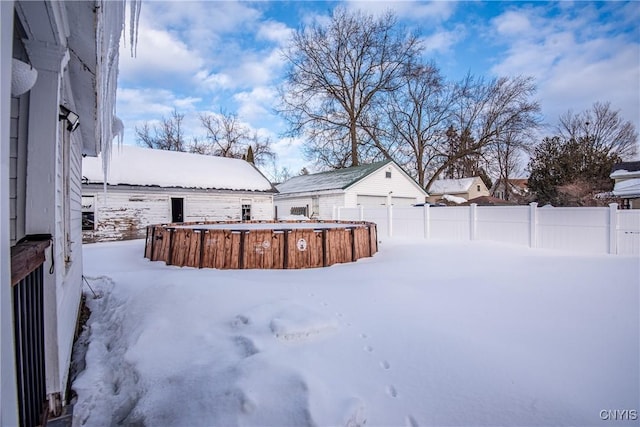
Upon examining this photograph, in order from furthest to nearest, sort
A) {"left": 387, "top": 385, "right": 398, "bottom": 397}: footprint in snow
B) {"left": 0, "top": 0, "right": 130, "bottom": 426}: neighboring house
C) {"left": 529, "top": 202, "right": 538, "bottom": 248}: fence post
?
{"left": 529, "top": 202, "right": 538, "bottom": 248}: fence post
{"left": 387, "top": 385, "right": 398, "bottom": 397}: footprint in snow
{"left": 0, "top": 0, "right": 130, "bottom": 426}: neighboring house

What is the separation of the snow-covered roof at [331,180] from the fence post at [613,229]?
36.9ft

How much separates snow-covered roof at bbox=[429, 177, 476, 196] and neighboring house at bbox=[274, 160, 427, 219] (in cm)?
1631

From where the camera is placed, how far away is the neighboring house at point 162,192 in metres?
11.9

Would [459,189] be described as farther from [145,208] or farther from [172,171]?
[145,208]

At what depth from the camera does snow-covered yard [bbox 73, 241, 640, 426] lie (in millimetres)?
2154

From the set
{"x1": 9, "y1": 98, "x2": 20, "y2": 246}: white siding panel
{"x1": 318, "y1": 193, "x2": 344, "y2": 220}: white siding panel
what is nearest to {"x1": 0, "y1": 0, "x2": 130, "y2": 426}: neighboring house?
{"x1": 9, "y1": 98, "x2": 20, "y2": 246}: white siding panel

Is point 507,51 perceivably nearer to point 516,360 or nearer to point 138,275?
point 516,360

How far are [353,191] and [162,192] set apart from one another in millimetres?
9200

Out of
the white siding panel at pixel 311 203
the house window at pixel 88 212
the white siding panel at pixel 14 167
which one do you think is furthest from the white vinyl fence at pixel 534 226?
the house window at pixel 88 212

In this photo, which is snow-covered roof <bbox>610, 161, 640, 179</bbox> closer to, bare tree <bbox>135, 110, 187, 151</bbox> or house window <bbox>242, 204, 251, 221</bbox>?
house window <bbox>242, 204, 251, 221</bbox>

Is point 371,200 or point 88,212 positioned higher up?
point 371,200

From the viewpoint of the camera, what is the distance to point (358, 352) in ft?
9.12

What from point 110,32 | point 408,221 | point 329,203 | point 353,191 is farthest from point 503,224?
point 329,203

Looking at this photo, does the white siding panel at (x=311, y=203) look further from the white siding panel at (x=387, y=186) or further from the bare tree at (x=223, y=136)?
the bare tree at (x=223, y=136)
